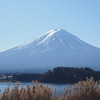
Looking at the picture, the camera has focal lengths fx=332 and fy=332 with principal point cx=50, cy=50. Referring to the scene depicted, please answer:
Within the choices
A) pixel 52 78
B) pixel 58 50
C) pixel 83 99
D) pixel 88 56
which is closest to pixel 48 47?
pixel 58 50

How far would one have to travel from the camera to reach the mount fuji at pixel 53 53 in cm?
7756

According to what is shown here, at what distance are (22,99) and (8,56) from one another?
251ft

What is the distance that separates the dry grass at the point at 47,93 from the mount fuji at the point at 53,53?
2692 inches

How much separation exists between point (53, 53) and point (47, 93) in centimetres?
7873

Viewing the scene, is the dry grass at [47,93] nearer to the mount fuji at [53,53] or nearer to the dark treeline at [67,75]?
the dark treeline at [67,75]

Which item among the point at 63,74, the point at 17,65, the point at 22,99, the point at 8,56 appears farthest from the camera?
the point at 8,56

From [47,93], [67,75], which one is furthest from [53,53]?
[47,93]

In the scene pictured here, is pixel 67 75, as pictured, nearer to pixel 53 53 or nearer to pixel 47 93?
pixel 47 93

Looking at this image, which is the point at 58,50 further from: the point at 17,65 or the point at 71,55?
the point at 17,65

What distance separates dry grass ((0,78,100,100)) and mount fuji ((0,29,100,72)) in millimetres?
68376

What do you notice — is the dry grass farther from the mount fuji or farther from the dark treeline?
the mount fuji

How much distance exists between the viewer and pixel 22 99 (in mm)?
5004

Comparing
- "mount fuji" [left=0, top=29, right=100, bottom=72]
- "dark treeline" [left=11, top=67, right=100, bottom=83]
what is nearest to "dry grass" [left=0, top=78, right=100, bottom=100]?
"dark treeline" [left=11, top=67, right=100, bottom=83]

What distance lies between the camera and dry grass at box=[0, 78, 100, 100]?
16.2ft
